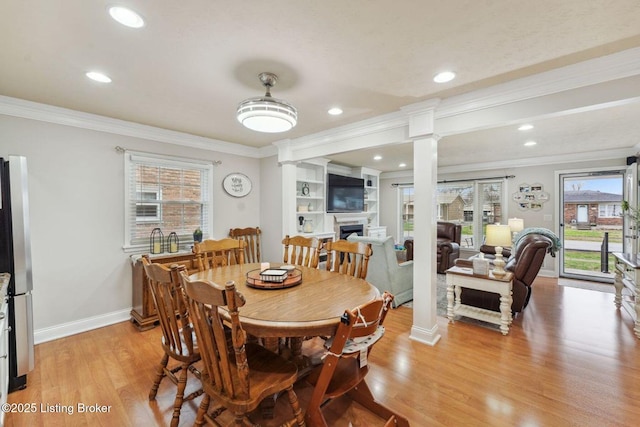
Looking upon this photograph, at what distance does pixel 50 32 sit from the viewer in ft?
5.50

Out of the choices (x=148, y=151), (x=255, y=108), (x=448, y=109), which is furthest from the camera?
(x=148, y=151)

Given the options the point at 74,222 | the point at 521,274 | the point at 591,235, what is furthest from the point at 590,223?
the point at 74,222

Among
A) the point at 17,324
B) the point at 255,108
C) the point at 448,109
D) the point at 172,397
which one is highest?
the point at 448,109

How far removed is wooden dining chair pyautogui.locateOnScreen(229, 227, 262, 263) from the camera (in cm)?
448

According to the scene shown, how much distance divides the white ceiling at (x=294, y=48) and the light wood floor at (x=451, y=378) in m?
2.43

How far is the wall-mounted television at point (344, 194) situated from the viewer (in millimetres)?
5591

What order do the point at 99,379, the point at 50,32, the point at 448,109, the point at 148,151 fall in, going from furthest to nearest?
the point at 148,151 → the point at 448,109 → the point at 99,379 → the point at 50,32

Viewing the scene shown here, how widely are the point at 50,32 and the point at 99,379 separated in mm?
2498

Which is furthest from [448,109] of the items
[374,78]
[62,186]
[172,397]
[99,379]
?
[62,186]

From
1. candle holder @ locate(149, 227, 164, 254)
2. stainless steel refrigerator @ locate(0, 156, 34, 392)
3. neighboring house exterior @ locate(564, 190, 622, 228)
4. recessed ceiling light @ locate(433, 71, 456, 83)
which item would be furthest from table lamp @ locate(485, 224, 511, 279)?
stainless steel refrigerator @ locate(0, 156, 34, 392)

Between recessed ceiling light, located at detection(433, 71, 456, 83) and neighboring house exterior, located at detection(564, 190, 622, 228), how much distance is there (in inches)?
204

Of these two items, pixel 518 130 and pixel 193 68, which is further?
pixel 518 130

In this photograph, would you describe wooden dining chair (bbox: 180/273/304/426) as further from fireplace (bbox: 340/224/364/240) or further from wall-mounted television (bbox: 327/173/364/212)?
fireplace (bbox: 340/224/364/240)

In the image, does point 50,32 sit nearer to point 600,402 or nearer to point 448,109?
point 448,109
